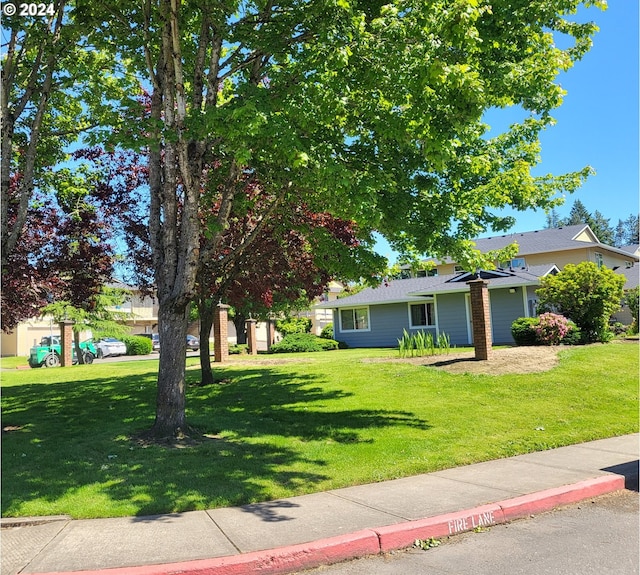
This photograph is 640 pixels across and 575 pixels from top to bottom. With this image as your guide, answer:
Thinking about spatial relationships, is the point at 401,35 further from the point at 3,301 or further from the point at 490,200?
the point at 3,301

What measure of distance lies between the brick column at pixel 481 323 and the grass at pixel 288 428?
1693mm

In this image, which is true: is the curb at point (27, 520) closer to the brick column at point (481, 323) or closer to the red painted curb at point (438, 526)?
the red painted curb at point (438, 526)

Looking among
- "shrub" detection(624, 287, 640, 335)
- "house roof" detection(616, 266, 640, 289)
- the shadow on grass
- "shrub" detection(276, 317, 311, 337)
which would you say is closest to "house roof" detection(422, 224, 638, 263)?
"house roof" detection(616, 266, 640, 289)

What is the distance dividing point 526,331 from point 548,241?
1870 centimetres

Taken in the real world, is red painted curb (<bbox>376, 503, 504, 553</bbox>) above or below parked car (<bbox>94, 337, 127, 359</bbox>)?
below

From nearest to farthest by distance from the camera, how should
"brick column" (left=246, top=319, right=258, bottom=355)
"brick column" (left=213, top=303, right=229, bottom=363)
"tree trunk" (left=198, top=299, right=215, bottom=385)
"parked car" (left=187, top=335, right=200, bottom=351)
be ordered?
"tree trunk" (left=198, top=299, right=215, bottom=385) < "brick column" (left=213, top=303, right=229, bottom=363) < "brick column" (left=246, top=319, right=258, bottom=355) < "parked car" (left=187, top=335, right=200, bottom=351)

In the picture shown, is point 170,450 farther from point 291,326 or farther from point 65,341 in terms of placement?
point 291,326

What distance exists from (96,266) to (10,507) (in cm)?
704

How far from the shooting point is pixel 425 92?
6.94m

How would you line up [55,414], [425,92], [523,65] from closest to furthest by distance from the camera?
1. [425,92]
2. [523,65]
3. [55,414]

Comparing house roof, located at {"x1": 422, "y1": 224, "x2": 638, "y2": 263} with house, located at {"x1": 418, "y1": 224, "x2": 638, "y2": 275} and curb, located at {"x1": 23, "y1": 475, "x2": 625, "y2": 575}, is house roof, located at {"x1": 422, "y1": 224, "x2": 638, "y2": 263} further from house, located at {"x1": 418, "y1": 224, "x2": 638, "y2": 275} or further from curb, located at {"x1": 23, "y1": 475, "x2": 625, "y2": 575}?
curb, located at {"x1": 23, "y1": 475, "x2": 625, "y2": 575}

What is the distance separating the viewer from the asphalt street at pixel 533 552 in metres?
4.39

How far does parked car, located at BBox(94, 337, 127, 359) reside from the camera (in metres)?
37.8

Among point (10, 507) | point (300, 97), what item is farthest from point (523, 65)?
point (10, 507)
